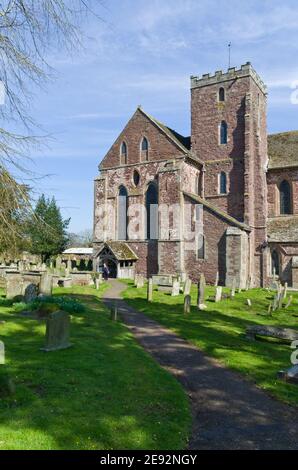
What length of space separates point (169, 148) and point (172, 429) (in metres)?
30.0

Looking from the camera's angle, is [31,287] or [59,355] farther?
[31,287]

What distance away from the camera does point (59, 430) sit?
5.72 m

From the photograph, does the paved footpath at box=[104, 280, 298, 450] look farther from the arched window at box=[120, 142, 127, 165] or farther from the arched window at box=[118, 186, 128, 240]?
the arched window at box=[120, 142, 127, 165]

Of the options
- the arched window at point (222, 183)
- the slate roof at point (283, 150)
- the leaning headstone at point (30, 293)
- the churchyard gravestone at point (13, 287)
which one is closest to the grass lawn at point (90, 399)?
the leaning headstone at point (30, 293)

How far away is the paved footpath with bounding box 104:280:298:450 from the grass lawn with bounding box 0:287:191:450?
0.34m

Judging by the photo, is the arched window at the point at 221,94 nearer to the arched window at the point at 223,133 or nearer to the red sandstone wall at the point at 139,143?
the arched window at the point at 223,133

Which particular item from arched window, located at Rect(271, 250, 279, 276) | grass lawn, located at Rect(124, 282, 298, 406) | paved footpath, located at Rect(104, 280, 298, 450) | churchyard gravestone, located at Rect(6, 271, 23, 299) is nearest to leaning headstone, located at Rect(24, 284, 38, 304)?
churchyard gravestone, located at Rect(6, 271, 23, 299)

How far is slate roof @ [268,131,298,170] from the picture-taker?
115 feet

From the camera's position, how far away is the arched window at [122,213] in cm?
3650

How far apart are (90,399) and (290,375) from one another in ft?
14.9

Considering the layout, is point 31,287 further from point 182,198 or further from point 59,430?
point 182,198

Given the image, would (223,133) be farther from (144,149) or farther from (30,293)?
(30,293)
